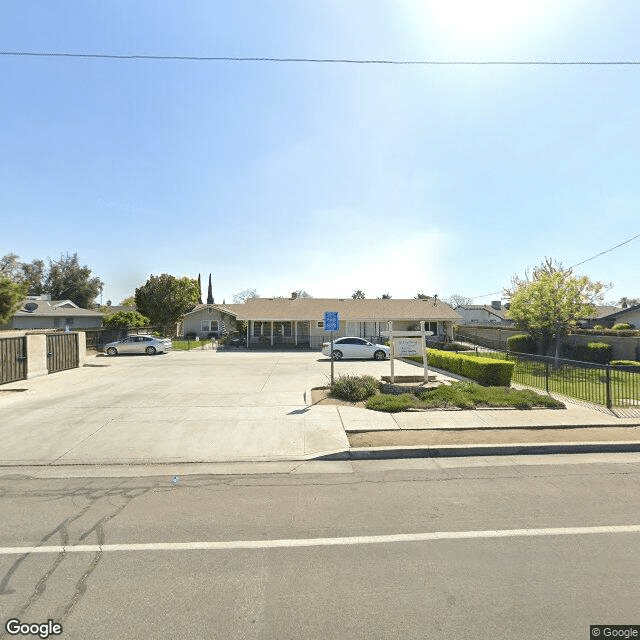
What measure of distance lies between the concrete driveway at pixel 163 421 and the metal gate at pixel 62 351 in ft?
7.83

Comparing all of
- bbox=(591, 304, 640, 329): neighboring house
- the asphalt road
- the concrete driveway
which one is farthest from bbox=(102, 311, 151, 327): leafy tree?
bbox=(591, 304, 640, 329): neighboring house

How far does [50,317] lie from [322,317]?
27.2m

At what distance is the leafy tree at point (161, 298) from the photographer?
141 ft

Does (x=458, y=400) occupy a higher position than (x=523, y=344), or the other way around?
(x=523, y=344)

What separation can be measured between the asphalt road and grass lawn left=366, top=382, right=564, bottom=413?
394cm

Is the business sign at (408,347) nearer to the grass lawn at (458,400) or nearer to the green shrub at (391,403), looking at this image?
the grass lawn at (458,400)

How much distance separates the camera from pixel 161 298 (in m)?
42.9

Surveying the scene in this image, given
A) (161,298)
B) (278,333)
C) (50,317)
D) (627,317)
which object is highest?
(161,298)

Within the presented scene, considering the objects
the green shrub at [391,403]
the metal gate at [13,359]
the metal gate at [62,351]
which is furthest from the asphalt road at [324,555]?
the metal gate at [62,351]

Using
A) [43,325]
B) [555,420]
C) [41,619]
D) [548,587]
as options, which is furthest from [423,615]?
[43,325]

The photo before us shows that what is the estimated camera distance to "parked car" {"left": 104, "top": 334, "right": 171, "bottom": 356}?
1064 inches

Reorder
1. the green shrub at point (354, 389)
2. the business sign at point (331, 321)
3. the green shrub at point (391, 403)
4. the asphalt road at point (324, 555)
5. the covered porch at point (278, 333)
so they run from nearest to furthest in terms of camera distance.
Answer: the asphalt road at point (324, 555) < the green shrub at point (391, 403) < the green shrub at point (354, 389) < the business sign at point (331, 321) < the covered porch at point (278, 333)

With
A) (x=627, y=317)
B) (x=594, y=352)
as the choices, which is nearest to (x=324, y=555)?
(x=594, y=352)

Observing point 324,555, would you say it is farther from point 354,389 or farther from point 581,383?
point 581,383
